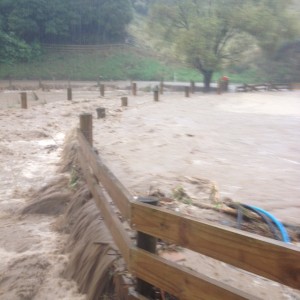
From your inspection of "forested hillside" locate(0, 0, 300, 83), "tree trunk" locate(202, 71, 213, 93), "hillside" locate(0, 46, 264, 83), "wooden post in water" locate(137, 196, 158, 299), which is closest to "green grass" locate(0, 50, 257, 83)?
"hillside" locate(0, 46, 264, 83)

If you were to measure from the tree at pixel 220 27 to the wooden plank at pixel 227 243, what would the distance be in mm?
25229

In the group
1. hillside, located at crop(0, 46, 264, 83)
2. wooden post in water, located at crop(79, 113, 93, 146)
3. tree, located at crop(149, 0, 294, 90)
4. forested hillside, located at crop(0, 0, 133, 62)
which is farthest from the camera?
forested hillside, located at crop(0, 0, 133, 62)

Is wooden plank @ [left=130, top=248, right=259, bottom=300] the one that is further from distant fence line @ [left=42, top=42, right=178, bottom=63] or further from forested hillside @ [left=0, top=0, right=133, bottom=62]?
distant fence line @ [left=42, top=42, right=178, bottom=63]

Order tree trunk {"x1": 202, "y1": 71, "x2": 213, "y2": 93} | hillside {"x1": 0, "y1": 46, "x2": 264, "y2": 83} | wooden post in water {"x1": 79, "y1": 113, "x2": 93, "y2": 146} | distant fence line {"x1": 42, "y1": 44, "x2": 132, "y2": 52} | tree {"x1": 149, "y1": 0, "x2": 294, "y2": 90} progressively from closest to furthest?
wooden post in water {"x1": 79, "y1": 113, "x2": 93, "y2": 146}
tree {"x1": 149, "y1": 0, "x2": 294, "y2": 90}
tree trunk {"x1": 202, "y1": 71, "x2": 213, "y2": 93}
hillside {"x1": 0, "y1": 46, "x2": 264, "y2": 83}
distant fence line {"x1": 42, "y1": 44, "x2": 132, "y2": 52}

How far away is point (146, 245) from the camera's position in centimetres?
308

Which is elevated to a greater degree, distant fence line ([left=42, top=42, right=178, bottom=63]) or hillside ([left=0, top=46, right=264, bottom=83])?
distant fence line ([left=42, top=42, right=178, bottom=63])

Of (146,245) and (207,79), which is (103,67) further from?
(146,245)

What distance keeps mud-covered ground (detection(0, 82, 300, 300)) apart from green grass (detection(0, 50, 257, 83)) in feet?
80.1

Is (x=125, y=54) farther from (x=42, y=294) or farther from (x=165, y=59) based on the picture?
(x=42, y=294)

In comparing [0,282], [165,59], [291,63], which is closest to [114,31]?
[165,59]

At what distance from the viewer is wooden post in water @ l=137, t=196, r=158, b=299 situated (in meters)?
3.07

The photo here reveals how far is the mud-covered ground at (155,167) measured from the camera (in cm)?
462

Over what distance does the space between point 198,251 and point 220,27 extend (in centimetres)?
2751

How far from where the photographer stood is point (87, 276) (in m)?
4.18
